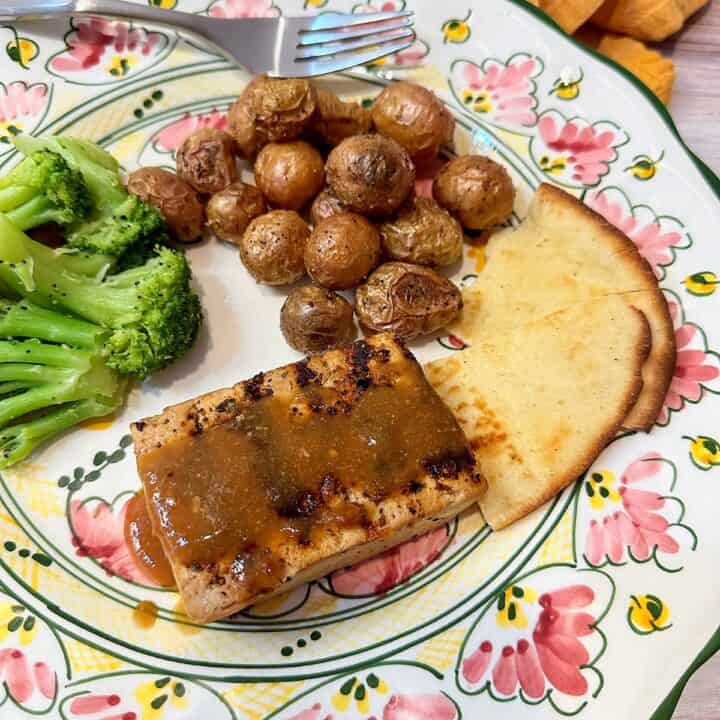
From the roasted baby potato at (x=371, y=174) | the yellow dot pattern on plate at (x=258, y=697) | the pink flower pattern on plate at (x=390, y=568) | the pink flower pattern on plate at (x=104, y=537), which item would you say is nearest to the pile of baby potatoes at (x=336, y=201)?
the roasted baby potato at (x=371, y=174)

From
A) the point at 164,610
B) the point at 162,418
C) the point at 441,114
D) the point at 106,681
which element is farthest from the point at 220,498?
the point at 441,114

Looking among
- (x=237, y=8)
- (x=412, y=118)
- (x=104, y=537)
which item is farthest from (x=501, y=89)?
(x=104, y=537)

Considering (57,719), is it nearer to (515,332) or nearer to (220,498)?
(220,498)

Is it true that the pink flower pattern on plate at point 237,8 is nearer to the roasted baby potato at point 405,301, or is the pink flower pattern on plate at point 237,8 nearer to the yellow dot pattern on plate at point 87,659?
the roasted baby potato at point 405,301

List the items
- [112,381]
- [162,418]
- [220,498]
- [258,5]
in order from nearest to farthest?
[220,498]
[162,418]
[112,381]
[258,5]

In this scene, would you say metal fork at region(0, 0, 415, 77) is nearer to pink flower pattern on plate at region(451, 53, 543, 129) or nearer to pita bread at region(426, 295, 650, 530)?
pink flower pattern on plate at region(451, 53, 543, 129)

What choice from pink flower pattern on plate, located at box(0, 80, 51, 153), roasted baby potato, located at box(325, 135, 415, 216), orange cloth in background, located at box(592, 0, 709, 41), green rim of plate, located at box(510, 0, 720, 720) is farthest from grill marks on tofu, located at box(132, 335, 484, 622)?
orange cloth in background, located at box(592, 0, 709, 41)
